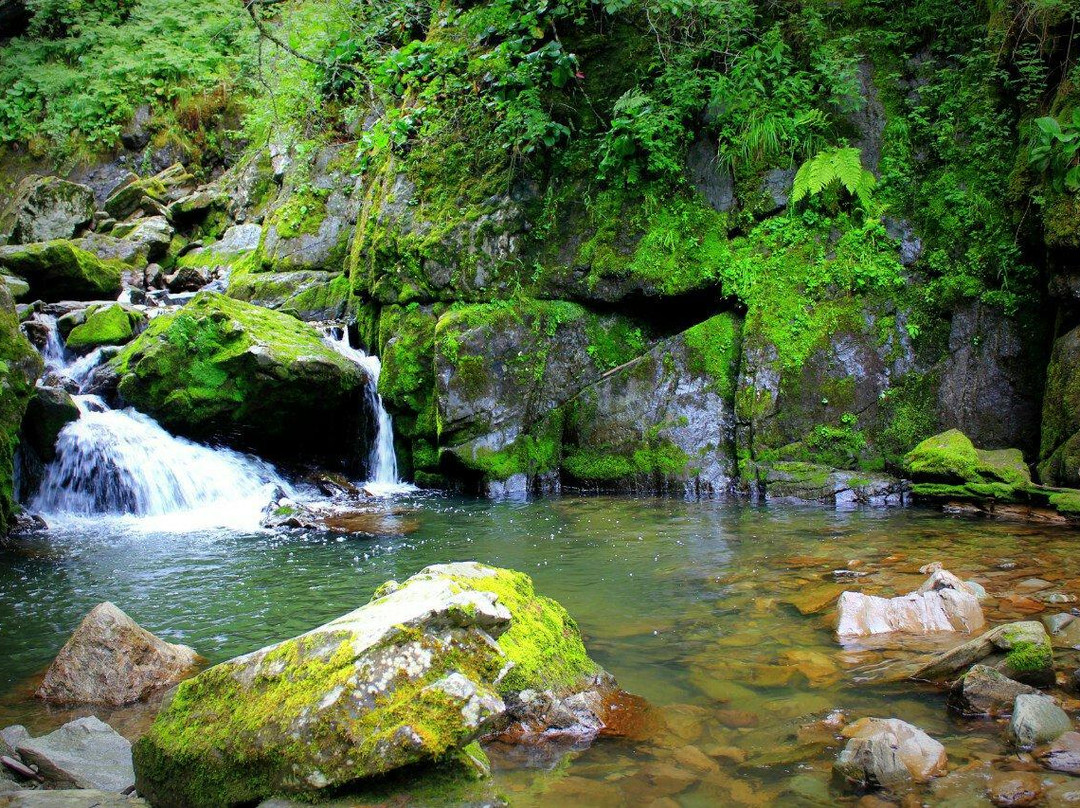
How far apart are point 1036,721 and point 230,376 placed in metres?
10.9

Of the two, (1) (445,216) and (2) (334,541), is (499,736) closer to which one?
(2) (334,541)

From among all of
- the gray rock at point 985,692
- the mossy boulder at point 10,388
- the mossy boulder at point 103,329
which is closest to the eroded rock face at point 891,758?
the gray rock at point 985,692

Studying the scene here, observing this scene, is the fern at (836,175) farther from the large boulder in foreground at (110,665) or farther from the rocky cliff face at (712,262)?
the large boulder in foreground at (110,665)

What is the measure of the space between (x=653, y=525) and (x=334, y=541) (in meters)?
3.62

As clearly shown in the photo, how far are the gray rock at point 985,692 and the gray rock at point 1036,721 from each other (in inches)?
7.4

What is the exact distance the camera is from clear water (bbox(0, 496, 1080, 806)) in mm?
3145

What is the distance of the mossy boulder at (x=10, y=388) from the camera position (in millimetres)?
8711

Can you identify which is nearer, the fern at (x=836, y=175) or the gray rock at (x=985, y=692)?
the gray rock at (x=985, y=692)

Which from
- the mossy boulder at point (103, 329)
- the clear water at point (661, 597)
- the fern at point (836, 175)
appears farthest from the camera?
the mossy boulder at point (103, 329)

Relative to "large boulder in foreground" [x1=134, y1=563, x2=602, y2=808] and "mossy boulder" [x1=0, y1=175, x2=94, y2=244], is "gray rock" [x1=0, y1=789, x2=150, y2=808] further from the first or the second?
"mossy boulder" [x1=0, y1=175, x2=94, y2=244]

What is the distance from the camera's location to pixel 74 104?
2269 centimetres

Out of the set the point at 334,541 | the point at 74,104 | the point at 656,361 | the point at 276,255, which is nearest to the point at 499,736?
the point at 334,541

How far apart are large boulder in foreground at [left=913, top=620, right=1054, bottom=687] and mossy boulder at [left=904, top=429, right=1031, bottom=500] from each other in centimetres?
501

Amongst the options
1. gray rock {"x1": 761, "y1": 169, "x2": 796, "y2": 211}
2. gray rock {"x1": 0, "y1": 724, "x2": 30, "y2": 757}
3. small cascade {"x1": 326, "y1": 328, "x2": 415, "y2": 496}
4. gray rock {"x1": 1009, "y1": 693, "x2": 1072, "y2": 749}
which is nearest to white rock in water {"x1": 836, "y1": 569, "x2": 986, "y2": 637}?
gray rock {"x1": 1009, "y1": 693, "x2": 1072, "y2": 749}
